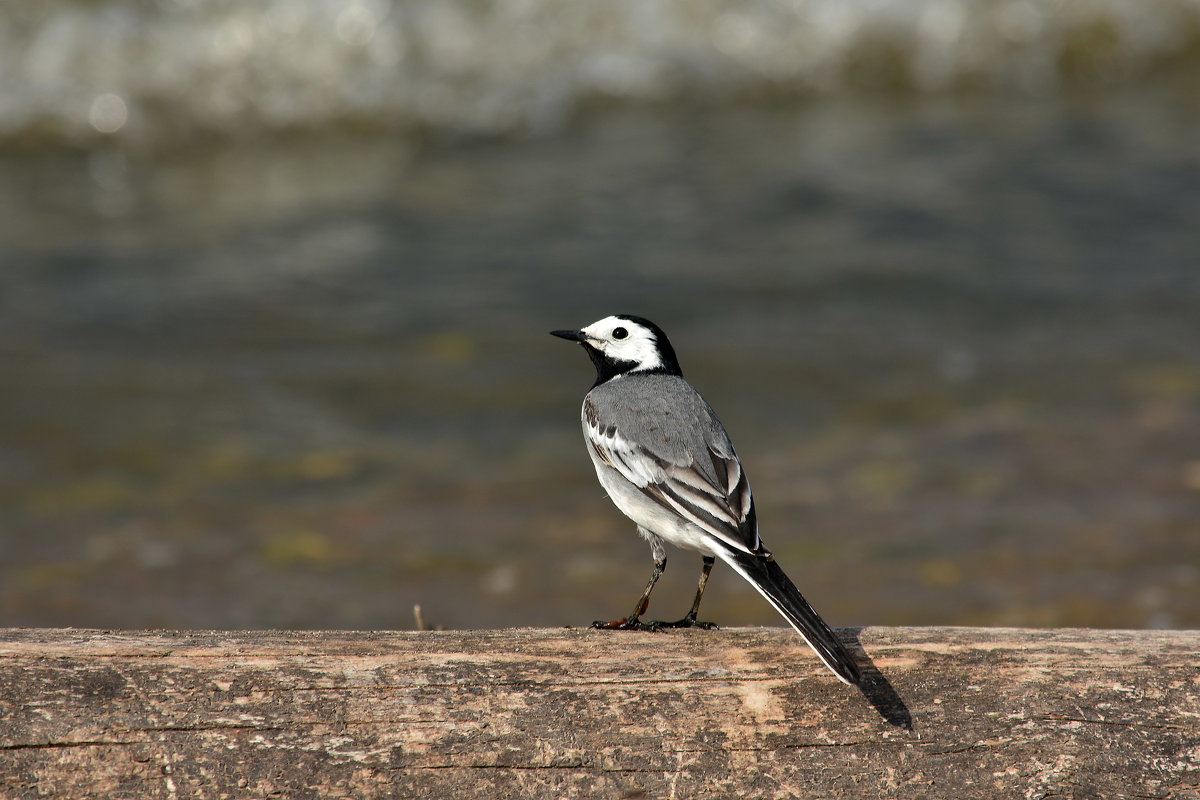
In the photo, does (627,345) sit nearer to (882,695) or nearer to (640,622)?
(640,622)

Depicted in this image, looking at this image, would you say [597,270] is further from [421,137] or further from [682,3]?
[682,3]

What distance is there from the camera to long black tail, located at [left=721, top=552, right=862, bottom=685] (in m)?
3.73

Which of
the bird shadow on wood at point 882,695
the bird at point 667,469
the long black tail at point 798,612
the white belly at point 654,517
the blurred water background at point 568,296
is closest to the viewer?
the long black tail at point 798,612

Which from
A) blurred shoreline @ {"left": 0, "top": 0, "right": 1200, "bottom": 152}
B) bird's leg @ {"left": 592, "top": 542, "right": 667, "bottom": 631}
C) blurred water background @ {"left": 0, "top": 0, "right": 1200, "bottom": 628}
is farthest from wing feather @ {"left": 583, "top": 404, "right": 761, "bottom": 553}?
blurred shoreline @ {"left": 0, "top": 0, "right": 1200, "bottom": 152}

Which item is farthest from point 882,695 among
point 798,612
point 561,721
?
point 561,721

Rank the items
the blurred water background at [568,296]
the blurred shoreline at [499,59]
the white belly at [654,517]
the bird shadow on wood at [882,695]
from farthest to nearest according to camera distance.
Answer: the blurred shoreline at [499,59] → the blurred water background at [568,296] → the white belly at [654,517] → the bird shadow on wood at [882,695]

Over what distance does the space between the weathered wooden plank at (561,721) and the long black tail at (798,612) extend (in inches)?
9.4

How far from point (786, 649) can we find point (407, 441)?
18.4 feet

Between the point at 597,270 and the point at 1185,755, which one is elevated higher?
the point at 597,270

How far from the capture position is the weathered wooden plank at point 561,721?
143 inches

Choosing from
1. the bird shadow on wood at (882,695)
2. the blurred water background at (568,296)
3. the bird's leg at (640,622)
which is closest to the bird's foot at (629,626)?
the bird's leg at (640,622)

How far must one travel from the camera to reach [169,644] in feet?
13.1

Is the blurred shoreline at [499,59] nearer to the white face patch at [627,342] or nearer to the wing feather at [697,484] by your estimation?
the white face patch at [627,342]

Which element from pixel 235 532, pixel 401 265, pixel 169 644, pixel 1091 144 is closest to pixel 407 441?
pixel 235 532
